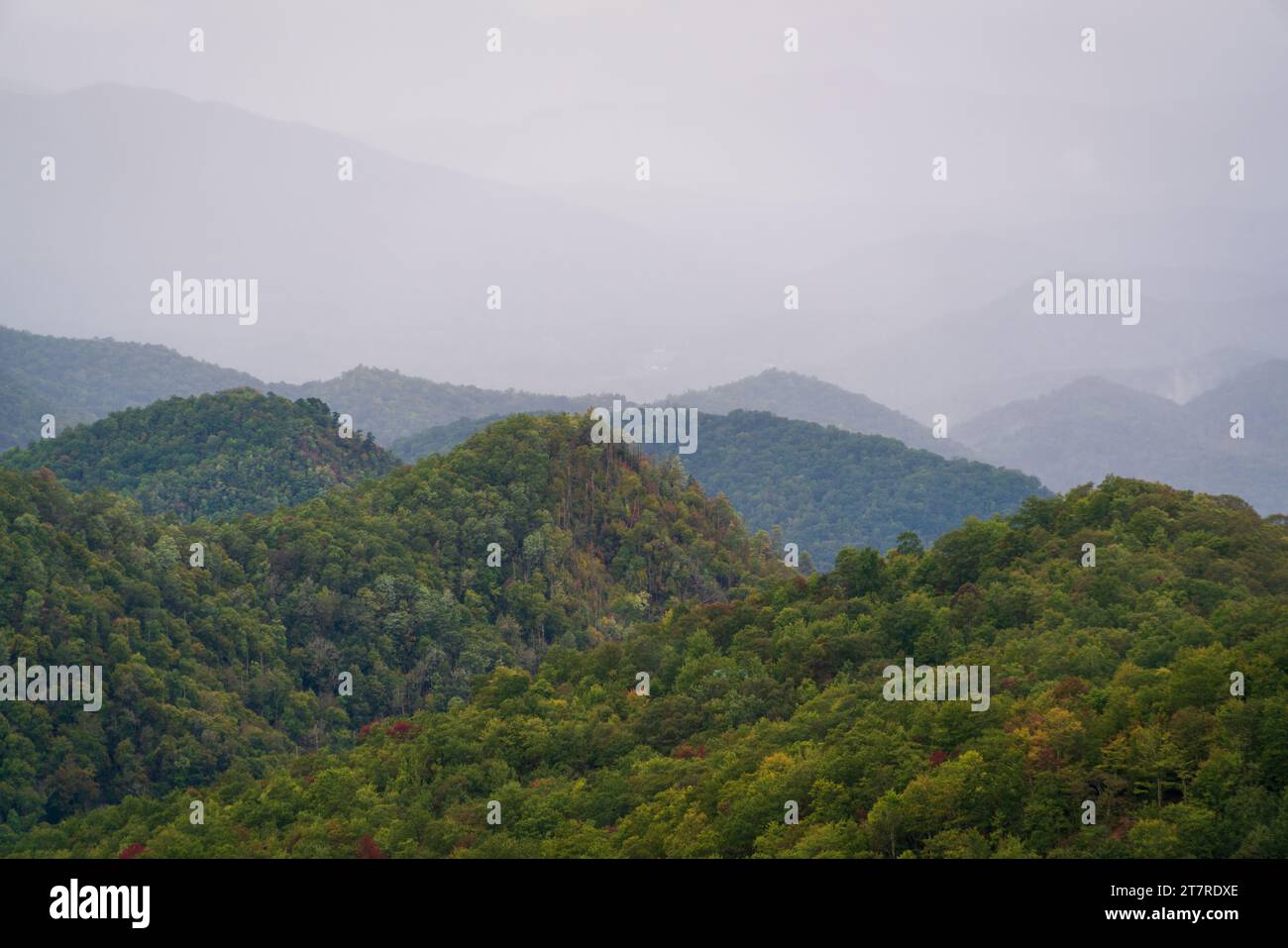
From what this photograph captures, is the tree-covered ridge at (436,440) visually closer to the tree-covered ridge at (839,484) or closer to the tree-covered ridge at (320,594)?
the tree-covered ridge at (839,484)

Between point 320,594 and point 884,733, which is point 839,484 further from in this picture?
point 884,733

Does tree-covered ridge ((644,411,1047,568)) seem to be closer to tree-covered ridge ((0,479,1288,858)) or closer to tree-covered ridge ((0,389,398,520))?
tree-covered ridge ((0,389,398,520))

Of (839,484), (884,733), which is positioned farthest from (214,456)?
(839,484)

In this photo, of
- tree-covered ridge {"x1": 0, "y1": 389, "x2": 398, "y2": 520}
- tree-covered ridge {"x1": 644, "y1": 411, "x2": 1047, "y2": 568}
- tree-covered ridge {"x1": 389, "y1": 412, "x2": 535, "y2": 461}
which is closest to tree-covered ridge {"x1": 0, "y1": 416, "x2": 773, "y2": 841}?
tree-covered ridge {"x1": 0, "y1": 389, "x2": 398, "y2": 520}

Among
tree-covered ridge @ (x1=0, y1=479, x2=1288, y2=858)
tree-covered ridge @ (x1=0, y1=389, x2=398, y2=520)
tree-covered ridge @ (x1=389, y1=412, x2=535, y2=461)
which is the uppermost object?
tree-covered ridge @ (x1=389, y1=412, x2=535, y2=461)

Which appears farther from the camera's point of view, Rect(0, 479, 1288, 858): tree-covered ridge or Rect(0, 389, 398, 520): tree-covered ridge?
Rect(0, 389, 398, 520): tree-covered ridge
